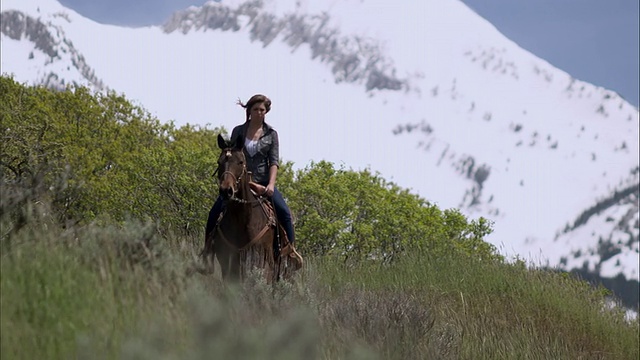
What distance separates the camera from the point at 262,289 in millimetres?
7922

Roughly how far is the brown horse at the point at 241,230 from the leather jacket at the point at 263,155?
1.09 ft

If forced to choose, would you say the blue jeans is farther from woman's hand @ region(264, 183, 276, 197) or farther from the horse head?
the horse head

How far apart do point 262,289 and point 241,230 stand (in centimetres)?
176

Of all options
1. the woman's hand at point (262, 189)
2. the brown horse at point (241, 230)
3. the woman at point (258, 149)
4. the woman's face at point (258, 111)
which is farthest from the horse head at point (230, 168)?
the woman's face at point (258, 111)

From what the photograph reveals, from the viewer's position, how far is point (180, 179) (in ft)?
74.4

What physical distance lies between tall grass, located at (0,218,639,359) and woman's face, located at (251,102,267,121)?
7.33ft

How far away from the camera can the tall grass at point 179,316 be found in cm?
391

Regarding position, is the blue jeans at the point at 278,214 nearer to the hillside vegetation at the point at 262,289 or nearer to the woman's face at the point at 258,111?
the hillside vegetation at the point at 262,289

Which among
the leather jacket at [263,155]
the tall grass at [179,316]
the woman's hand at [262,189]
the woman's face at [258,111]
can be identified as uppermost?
the woman's face at [258,111]

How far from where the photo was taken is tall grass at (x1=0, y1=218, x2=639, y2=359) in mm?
3912

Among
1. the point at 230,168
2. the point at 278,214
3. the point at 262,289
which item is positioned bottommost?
the point at 262,289

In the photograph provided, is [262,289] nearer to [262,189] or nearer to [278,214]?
[262,189]

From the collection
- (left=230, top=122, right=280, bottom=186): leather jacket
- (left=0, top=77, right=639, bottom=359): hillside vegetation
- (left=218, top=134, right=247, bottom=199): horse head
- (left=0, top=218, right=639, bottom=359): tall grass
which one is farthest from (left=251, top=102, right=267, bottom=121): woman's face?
(left=0, top=218, right=639, bottom=359): tall grass

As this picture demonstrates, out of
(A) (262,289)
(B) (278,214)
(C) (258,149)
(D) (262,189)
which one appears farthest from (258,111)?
(A) (262,289)
